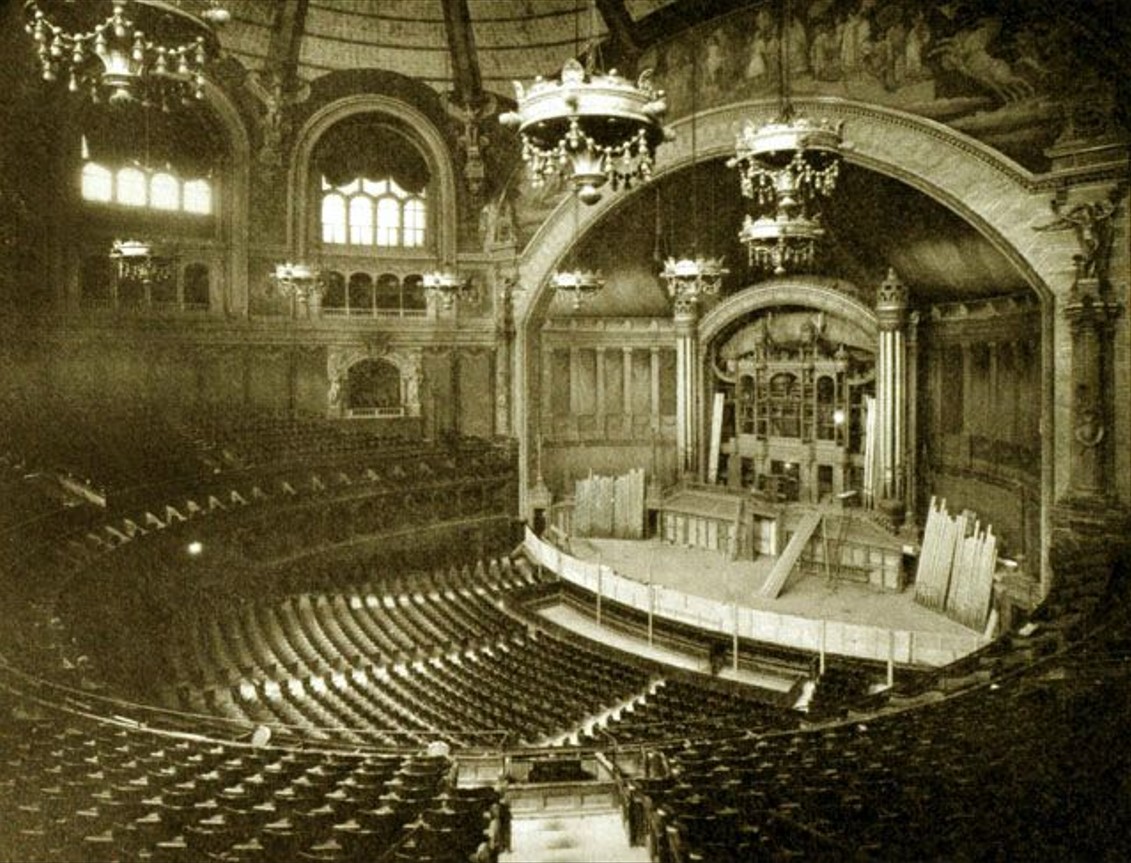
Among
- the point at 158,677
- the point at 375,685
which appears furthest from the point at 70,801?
the point at 375,685

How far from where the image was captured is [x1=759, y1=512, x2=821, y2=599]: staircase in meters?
17.3

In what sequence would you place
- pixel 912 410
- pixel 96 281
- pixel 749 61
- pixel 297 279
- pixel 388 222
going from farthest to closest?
pixel 388 222 → pixel 96 281 → pixel 912 410 → pixel 297 279 → pixel 749 61

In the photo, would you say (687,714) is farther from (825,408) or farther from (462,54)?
(462,54)

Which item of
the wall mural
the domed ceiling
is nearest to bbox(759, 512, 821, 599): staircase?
the domed ceiling

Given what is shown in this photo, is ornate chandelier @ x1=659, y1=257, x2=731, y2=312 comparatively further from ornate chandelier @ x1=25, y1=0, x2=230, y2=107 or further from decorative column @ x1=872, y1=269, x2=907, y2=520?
ornate chandelier @ x1=25, y1=0, x2=230, y2=107

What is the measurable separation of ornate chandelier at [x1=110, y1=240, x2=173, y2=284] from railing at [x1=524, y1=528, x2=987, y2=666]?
33.5ft

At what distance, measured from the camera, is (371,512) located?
17.8 metres

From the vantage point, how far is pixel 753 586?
1792 centimetres

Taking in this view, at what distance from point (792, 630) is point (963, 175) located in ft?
24.8

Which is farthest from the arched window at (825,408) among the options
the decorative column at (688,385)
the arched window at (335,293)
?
the arched window at (335,293)

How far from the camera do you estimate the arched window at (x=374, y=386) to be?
2298 centimetres

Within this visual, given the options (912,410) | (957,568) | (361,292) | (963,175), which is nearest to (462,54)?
(361,292)

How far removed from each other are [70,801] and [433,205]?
19.6 m

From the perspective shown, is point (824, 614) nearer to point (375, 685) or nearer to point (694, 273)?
point (694, 273)
